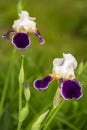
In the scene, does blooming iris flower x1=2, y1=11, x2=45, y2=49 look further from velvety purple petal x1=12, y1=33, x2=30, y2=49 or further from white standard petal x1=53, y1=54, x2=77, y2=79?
white standard petal x1=53, y1=54, x2=77, y2=79

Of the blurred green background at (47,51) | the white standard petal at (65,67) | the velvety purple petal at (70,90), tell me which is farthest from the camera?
the blurred green background at (47,51)

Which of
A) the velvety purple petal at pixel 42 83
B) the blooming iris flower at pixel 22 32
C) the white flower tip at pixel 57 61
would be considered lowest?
the velvety purple petal at pixel 42 83

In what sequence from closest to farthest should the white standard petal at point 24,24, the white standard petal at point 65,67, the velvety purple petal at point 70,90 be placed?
the velvety purple petal at point 70,90, the white standard petal at point 65,67, the white standard petal at point 24,24

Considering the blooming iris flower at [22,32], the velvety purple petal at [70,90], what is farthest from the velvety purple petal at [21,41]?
the velvety purple petal at [70,90]

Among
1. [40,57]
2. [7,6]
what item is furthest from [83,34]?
→ [40,57]

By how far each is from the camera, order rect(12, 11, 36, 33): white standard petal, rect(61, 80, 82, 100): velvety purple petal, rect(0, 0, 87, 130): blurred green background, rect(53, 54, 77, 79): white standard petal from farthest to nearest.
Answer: rect(0, 0, 87, 130): blurred green background → rect(12, 11, 36, 33): white standard petal → rect(53, 54, 77, 79): white standard petal → rect(61, 80, 82, 100): velvety purple petal

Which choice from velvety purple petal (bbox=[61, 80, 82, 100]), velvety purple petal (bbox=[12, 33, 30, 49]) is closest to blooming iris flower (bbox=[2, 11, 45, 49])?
velvety purple petal (bbox=[12, 33, 30, 49])

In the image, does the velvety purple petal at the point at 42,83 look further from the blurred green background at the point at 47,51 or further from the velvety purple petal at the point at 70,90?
the blurred green background at the point at 47,51
